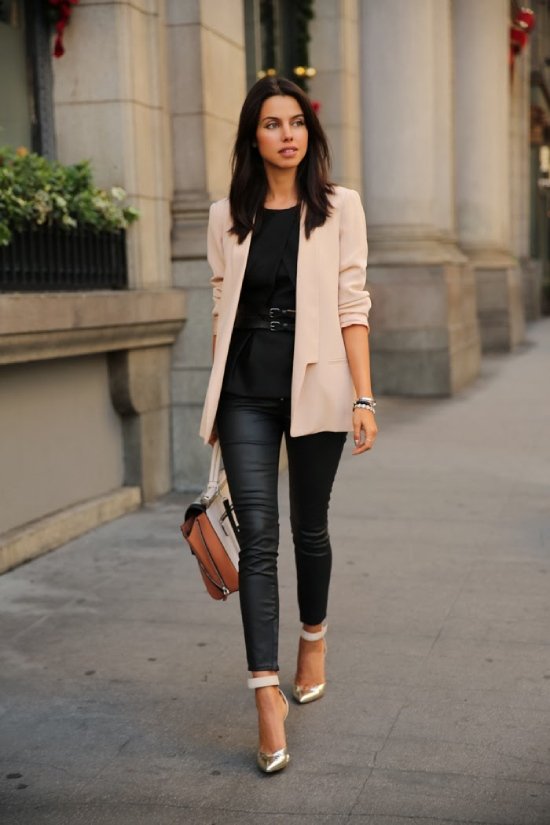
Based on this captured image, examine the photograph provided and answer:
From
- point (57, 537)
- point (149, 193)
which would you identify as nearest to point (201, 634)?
point (57, 537)

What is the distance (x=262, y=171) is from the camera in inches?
173

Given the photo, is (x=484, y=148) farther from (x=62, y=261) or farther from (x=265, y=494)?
(x=265, y=494)

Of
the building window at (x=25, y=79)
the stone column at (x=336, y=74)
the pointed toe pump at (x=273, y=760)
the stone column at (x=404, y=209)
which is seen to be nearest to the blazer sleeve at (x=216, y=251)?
the pointed toe pump at (x=273, y=760)

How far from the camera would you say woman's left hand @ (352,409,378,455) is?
4.25 m

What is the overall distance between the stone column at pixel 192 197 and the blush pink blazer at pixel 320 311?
4297mm

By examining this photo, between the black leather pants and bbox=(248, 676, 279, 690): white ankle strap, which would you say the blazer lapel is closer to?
the black leather pants

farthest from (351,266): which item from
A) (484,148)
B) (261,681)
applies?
(484,148)

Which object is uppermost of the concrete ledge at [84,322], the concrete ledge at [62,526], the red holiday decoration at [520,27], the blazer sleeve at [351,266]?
the red holiday decoration at [520,27]

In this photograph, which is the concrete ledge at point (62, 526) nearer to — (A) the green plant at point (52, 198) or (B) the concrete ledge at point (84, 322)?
(B) the concrete ledge at point (84, 322)

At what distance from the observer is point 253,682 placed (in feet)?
13.6

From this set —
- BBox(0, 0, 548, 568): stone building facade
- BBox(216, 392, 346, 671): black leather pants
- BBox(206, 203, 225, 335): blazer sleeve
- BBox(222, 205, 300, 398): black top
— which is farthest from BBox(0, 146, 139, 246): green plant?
BBox(216, 392, 346, 671): black leather pants

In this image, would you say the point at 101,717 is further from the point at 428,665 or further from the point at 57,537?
the point at 57,537

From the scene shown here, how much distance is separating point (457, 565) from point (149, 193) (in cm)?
329

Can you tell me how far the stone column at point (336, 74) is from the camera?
1367 centimetres
